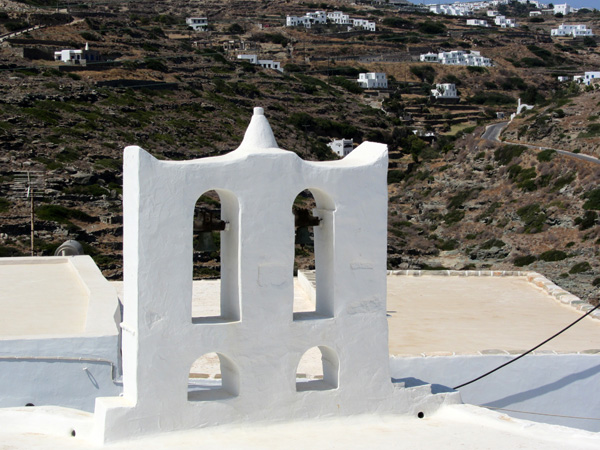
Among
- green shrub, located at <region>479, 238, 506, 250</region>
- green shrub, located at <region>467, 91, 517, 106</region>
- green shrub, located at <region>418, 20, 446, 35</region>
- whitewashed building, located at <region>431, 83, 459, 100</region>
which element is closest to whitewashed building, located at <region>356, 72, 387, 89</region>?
whitewashed building, located at <region>431, 83, 459, 100</region>

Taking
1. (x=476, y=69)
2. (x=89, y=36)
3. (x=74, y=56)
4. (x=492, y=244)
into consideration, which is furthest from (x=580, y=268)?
(x=476, y=69)

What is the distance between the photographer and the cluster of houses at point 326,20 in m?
111

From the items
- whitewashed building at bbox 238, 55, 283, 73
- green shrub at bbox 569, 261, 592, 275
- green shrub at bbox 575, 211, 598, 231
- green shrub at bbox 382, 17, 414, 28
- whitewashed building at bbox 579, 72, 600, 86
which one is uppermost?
green shrub at bbox 382, 17, 414, 28

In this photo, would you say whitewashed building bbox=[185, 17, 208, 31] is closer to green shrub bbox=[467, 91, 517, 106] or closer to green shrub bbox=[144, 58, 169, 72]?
green shrub bbox=[467, 91, 517, 106]

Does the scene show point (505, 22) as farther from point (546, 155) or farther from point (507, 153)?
point (546, 155)

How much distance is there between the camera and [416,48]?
104m

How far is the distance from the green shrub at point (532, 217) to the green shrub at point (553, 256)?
9.48 feet

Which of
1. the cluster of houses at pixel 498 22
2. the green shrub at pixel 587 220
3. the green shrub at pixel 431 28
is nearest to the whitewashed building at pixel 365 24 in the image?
the green shrub at pixel 431 28

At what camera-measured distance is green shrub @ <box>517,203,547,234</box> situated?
37.6 metres

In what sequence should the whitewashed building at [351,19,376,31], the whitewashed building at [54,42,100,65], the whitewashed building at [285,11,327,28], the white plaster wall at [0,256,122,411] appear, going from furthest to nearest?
the whitewashed building at [351,19,376,31], the whitewashed building at [285,11,327,28], the whitewashed building at [54,42,100,65], the white plaster wall at [0,256,122,411]

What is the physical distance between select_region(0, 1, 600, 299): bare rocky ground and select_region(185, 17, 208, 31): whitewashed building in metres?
1.40

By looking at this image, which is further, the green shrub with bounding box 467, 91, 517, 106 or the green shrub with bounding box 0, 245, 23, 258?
the green shrub with bounding box 467, 91, 517, 106

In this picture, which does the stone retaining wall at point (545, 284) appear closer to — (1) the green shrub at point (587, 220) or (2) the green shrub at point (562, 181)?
(1) the green shrub at point (587, 220)

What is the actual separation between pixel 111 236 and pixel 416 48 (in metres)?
74.9
